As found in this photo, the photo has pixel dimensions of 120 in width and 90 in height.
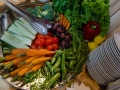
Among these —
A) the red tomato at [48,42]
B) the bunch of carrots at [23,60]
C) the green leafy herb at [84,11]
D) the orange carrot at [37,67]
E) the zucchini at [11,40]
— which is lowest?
the orange carrot at [37,67]

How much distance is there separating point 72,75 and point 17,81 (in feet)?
1.10

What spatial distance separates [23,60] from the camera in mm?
1180

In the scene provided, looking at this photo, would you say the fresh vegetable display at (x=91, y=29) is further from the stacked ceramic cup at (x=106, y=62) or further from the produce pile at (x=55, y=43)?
the stacked ceramic cup at (x=106, y=62)

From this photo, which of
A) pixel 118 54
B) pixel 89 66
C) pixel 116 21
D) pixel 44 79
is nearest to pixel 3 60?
pixel 44 79

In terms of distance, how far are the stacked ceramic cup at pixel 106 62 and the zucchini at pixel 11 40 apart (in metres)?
0.43

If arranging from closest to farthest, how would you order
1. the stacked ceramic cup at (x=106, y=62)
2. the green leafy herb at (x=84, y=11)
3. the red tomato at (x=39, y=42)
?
the stacked ceramic cup at (x=106, y=62)
the red tomato at (x=39, y=42)
the green leafy herb at (x=84, y=11)

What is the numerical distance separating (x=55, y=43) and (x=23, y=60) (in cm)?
25

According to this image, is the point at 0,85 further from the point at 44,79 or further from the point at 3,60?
the point at 44,79

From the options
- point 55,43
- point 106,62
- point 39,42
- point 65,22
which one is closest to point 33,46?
point 39,42

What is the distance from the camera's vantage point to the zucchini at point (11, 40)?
3.96 ft

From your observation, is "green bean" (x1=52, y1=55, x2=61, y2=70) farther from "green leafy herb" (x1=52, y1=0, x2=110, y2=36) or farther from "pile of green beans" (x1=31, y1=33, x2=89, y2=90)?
"green leafy herb" (x1=52, y1=0, x2=110, y2=36)

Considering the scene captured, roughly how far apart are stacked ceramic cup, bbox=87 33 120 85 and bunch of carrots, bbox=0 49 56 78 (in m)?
0.29

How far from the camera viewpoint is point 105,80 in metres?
1.25

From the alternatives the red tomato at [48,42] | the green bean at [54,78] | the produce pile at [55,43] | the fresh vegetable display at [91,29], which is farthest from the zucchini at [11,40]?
the fresh vegetable display at [91,29]
